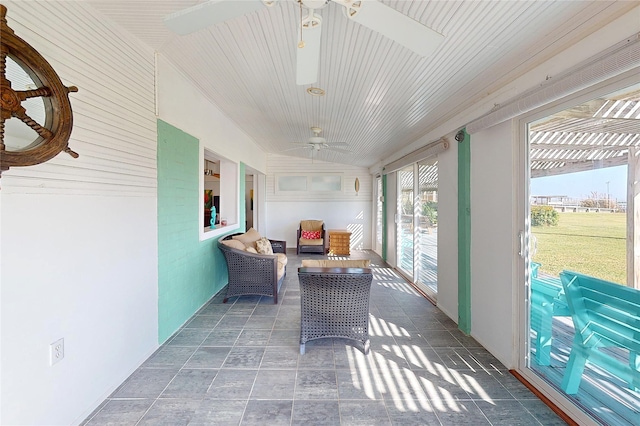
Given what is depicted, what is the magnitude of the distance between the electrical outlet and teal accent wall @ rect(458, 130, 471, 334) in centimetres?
329

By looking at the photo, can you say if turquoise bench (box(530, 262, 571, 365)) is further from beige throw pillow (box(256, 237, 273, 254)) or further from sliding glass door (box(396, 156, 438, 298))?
beige throw pillow (box(256, 237, 273, 254))

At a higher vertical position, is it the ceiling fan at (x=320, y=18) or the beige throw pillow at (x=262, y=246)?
the ceiling fan at (x=320, y=18)

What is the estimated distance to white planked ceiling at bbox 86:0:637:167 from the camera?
1473 millimetres

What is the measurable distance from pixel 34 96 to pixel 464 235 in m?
3.41

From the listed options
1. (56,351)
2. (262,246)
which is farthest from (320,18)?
(262,246)

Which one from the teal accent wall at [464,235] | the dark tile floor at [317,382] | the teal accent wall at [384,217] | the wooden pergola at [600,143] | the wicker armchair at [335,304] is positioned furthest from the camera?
the teal accent wall at [384,217]

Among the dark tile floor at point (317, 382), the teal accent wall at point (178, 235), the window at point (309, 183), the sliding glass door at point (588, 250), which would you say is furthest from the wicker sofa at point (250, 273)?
the window at point (309, 183)

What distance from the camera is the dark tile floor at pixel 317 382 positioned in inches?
66.6

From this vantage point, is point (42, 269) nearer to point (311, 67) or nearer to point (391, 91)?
point (311, 67)

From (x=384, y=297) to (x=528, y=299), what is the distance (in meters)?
1.99

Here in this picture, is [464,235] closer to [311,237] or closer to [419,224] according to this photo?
[419,224]

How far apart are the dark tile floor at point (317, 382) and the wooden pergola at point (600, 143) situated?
122 centimetres

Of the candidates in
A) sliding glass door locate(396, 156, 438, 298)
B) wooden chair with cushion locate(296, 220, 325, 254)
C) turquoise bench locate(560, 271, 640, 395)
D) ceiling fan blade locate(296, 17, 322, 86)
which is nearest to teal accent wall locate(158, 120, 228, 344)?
ceiling fan blade locate(296, 17, 322, 86)

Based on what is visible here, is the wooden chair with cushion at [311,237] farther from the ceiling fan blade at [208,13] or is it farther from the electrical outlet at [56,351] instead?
the ceiling fan blade at [208,13]
